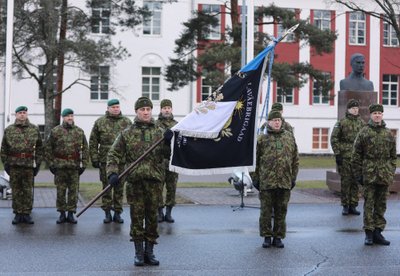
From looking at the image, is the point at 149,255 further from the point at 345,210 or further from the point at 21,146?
the point at 345,210

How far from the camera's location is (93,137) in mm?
13195

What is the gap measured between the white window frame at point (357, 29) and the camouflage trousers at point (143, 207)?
41754 millimetres

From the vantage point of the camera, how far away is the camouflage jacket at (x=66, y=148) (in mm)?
13086

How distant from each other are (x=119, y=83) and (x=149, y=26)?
3.90 metres

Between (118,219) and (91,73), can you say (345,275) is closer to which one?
(118,219)

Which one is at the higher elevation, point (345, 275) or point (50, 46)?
point (50, 46)

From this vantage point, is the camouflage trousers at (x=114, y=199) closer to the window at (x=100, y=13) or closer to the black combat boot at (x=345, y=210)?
the black combat boot at (x=345, y=210)

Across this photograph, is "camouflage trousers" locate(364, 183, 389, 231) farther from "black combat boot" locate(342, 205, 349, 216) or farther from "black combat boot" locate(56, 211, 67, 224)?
"black combat boot" locate(56, 211, 67, 224)

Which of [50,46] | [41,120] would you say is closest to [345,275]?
[50,46]

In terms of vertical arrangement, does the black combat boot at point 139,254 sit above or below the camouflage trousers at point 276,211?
below

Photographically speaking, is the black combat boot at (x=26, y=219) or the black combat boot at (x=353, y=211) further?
the black combat boot at (x=353, y=211)

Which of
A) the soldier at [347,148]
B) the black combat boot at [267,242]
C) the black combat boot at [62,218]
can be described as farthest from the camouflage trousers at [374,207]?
the black combat boot at [62,218]

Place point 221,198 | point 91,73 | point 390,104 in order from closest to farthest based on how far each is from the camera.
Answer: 1. point 221,198
2. point 91,73
3. point 390,104

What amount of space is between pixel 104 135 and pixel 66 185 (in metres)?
1.08
